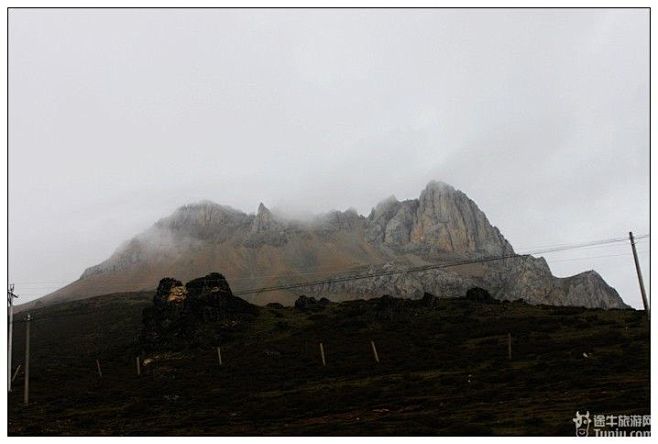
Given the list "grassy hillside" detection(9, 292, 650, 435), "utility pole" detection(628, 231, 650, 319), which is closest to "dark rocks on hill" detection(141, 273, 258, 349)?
"grassy hillside" detection(9, 292, 650, 435)

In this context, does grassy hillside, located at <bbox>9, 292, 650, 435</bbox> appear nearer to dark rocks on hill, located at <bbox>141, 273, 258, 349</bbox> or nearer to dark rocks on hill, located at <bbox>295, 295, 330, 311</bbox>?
dark rocks on hill, located at <bbox>295, 295, 330, 311</bbox>

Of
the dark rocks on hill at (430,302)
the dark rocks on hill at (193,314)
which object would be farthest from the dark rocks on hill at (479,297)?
the dark rocks on hill at (193,314)

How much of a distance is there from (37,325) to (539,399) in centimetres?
15919

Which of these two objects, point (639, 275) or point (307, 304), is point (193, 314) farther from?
point (639, 275)

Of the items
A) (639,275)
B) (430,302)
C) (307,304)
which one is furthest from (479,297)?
(639,275)

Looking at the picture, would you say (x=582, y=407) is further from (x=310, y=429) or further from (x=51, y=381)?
(x=51, y=381)

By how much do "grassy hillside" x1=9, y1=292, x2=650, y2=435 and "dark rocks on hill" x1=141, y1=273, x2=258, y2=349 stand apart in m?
3.45

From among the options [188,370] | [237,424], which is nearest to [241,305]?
[188,370]

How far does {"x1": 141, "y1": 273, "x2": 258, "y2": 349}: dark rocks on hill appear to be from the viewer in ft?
272

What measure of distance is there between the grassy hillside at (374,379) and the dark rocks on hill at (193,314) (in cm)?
345

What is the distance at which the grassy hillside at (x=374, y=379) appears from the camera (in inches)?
1015

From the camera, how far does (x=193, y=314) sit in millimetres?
91438

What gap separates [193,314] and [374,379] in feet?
181

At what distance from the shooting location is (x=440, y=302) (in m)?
90.4
